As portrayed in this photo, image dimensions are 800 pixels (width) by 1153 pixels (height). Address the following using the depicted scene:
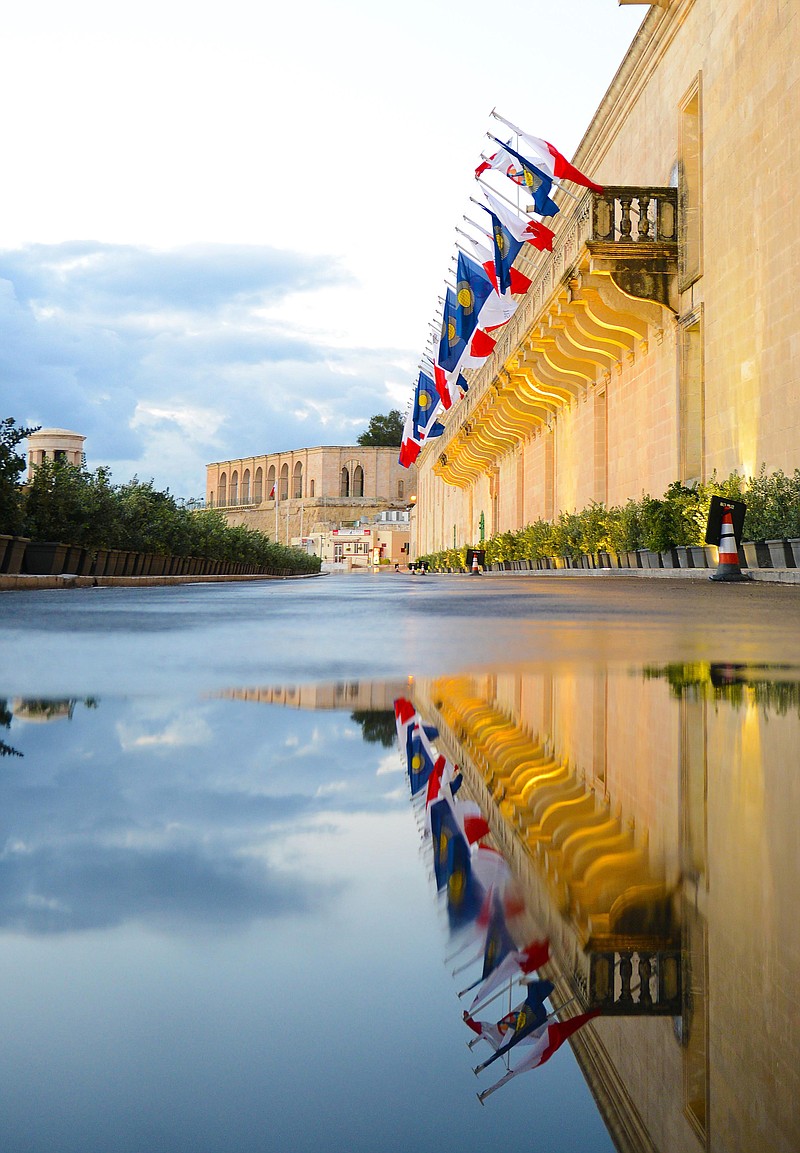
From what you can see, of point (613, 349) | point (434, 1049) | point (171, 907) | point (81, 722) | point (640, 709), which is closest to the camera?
point (434, 1049)

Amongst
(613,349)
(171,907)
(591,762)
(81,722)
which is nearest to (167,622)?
(81,722)

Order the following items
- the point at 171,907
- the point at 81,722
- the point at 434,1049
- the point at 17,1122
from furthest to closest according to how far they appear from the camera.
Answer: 1. the point at 81,722
2. the point at 171,907
3. the point at 434,1049
4. the point at 17,1122

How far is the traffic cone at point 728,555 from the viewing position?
1292cm

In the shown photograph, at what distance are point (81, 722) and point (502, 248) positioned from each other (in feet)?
79.1

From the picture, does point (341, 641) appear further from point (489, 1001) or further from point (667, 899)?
point (489, 1001)

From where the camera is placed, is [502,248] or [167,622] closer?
[167,622]

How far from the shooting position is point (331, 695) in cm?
274

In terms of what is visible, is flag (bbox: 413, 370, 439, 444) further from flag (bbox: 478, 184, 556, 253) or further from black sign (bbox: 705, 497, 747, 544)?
black sign (bbox: 705, 497, 747, 544)

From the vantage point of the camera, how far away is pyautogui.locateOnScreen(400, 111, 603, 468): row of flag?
21.6 meters

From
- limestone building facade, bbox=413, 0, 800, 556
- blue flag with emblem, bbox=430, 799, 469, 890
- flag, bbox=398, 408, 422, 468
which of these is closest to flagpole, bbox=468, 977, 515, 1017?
blue flag with emblem, bbox=430, 799, 469, 890

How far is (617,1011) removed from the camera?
2.73ft

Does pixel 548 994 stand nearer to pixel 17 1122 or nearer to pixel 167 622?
pixel 17 1122

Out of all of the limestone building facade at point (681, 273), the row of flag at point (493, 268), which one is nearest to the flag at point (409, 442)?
the row of flag at point (493, 268)

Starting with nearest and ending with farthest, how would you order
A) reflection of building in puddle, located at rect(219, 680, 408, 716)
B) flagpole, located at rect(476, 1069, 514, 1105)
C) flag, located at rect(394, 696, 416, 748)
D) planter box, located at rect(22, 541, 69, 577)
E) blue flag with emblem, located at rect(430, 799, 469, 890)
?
flagpole, located at rect(476, 1069, 514, 1105), blue flag with emblem, located at rect(430, 799, 469, 890), flag, located at rect(394, 696, 416, 748), reflection of building in puddle, located at rect(219, 680, 408, 716), planter box, located at rect(22, 541, 69, 577)
